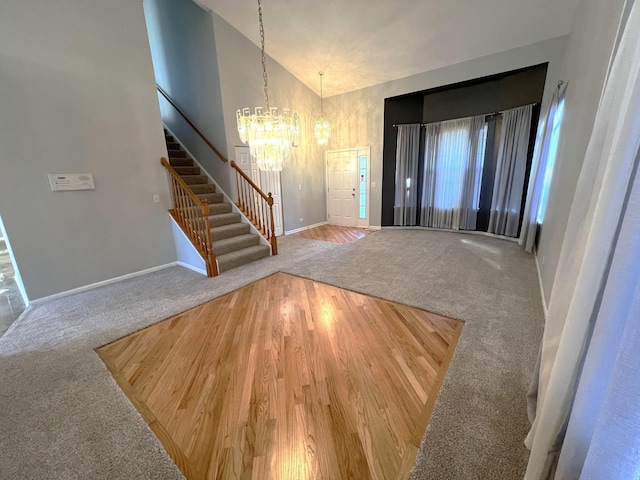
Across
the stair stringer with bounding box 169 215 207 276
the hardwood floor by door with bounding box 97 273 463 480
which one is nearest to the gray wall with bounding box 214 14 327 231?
the stair stringer with bounding box 169 215 207 276

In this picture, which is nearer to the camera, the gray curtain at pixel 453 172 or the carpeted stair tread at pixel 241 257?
the carpeted stair tread at pixel 241 257

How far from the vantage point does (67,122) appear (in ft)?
9.87

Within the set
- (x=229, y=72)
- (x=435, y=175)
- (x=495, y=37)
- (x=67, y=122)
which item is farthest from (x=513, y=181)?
(x=67, y=122)

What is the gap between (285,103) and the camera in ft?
18.8

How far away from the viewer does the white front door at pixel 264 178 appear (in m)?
5.05

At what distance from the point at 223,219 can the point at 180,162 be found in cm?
185

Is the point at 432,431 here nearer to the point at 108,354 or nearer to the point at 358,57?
the point at 108,354

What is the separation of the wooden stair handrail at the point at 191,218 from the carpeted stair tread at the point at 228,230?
1.08ft

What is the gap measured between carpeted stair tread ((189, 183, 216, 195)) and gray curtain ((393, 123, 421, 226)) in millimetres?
4288

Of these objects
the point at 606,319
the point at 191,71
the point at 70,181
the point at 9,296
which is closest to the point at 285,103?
the point at 191,71

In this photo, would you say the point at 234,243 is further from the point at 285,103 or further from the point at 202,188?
the point at 285,103

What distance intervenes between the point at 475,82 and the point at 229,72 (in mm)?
4807

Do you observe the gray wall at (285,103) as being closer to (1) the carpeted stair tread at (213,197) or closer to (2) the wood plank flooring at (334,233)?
(2) the wood plank flooring at (334,233)

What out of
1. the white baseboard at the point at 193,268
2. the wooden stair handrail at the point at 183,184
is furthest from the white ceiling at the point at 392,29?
the white baseboard at the point at 193,268
